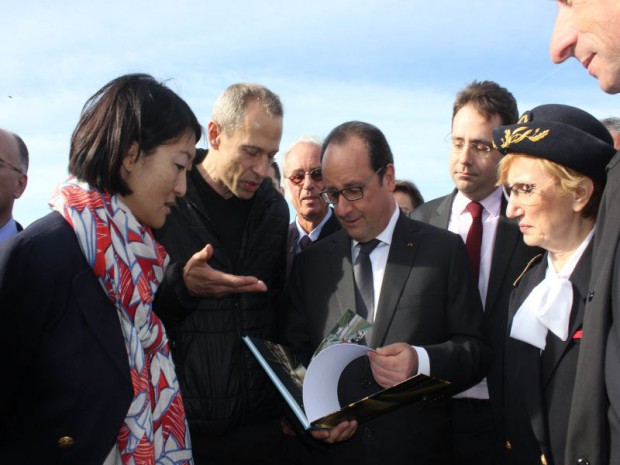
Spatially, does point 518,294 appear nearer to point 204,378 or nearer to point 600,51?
point 600,51

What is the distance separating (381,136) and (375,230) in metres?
0.66

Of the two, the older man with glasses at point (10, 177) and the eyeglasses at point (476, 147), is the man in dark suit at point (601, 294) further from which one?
the older man with glasses at point (10, 177)

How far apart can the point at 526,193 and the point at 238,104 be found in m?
1.92

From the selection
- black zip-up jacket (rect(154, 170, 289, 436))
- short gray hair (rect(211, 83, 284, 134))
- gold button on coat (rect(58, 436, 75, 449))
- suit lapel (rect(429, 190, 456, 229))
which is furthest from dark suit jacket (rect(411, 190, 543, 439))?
gold button on coat (rect(58, 436, 75, 449))

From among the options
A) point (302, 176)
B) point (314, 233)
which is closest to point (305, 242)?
point (314, 233)

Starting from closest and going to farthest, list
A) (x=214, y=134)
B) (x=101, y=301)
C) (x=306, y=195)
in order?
(x=101, y=301)
(x=214, y=134)
(x=306, y=195)

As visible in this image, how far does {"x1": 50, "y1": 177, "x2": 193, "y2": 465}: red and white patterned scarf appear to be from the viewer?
7.89ft

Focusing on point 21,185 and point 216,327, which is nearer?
point 216,327

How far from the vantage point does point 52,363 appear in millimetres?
2199

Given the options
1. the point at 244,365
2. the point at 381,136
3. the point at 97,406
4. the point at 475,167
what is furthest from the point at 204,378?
the point at 475,167

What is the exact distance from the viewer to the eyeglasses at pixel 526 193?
291cm

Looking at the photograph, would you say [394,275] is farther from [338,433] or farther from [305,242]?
[305,242]

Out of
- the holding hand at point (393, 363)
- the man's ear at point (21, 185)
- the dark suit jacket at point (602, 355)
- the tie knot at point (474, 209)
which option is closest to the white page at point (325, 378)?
the holding hand at point (393, 363)

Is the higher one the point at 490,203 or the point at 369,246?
the point at 490,203
